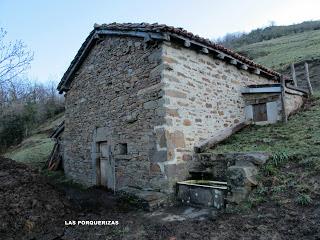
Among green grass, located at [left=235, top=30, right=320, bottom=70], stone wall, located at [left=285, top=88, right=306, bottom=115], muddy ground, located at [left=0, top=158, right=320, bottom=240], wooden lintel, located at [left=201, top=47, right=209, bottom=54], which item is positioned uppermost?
green grass, located at [left=235, top=30, right=320, bottom=70]

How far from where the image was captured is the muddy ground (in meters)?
4.49

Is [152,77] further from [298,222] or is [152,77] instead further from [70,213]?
[298,222]

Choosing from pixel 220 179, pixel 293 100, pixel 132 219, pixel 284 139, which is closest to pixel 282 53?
pixel 293 100

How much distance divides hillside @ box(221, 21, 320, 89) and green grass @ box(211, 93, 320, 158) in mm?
7211

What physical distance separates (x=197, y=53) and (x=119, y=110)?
113 inches

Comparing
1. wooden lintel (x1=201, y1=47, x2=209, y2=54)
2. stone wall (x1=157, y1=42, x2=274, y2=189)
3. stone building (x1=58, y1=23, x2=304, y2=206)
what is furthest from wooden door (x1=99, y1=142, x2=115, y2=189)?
wooden lintel (x1=201, y1=47, x2=209, y2=54)

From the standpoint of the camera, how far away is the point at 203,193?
20.4ft

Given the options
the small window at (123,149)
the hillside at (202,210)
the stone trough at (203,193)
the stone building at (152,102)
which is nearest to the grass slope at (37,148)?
the stone building at (152,102)

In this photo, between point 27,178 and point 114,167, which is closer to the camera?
point 27,178

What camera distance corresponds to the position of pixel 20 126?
2662 centimetres

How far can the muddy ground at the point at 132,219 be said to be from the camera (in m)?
4.49

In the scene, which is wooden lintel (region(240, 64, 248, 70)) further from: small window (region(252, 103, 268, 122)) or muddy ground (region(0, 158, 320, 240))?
muddy ground (region(0, 158, 320, 240))

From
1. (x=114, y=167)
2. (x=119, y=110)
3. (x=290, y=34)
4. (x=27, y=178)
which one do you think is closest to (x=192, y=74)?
(x=119, y=110)

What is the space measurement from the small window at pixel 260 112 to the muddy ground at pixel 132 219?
5286 mm
